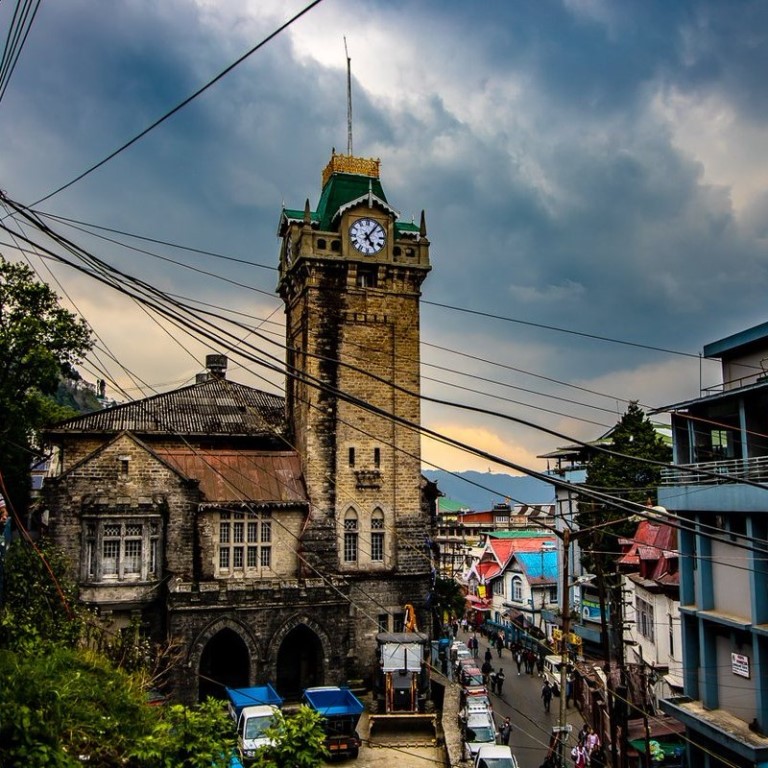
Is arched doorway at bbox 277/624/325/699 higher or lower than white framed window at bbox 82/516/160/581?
lower

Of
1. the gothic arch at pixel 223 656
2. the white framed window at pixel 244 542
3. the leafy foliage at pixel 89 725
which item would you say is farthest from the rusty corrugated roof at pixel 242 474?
the leafy foliage at pixel 89 725

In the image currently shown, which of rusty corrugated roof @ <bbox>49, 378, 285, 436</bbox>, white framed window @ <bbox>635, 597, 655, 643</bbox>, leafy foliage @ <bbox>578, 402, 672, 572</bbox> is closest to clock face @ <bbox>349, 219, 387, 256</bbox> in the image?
rusty corrugated roof @ <bbox>49, 378, 285, 436</bbox>

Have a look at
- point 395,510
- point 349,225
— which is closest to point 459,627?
point 395,510

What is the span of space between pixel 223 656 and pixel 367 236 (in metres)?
20.2

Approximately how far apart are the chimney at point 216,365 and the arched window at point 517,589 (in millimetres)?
30896

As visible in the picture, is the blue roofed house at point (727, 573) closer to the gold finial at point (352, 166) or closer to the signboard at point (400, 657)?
the signboard at point (400, 657)

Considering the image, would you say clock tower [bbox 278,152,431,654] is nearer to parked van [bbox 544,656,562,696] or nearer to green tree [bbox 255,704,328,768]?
parked van [bbox 544,656,562,696]

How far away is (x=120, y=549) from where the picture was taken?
31984mm

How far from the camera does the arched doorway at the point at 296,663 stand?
33281 millimetres

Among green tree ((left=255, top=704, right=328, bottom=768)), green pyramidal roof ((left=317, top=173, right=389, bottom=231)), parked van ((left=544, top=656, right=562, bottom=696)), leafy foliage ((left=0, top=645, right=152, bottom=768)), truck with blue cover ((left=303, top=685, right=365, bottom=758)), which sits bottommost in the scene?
parked van ((left=544, top=656, right=562, bottom=696))

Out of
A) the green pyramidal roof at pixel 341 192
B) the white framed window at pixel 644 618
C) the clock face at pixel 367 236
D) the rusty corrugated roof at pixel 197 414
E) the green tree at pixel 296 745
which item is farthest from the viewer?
the green pyramidal roof at pixel 341 192

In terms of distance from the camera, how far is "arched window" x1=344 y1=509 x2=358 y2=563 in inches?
1419

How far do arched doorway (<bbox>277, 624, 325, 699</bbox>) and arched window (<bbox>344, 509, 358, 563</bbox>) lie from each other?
402 centimetres

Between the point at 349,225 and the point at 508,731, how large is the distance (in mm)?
23192
